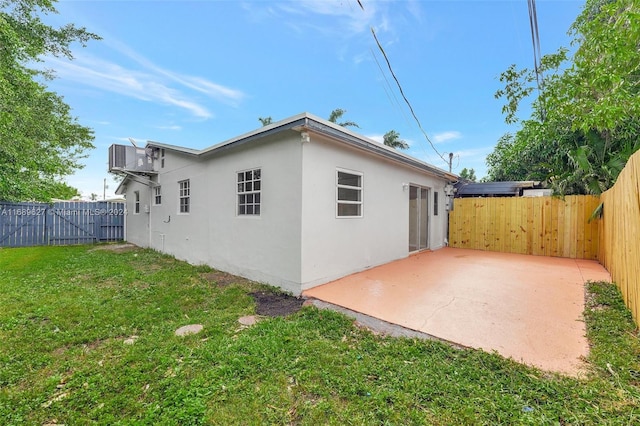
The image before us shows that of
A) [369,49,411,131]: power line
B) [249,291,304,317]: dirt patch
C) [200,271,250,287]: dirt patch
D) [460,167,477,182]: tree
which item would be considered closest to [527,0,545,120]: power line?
[369,49,411,131]: power line

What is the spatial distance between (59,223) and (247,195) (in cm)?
1183

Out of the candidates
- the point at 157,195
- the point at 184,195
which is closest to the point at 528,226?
the point at 184,195

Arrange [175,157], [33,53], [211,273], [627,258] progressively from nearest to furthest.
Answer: [627,258] < [211,273] < [175,157] < [33,53]

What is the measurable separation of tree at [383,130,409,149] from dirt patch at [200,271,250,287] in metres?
12.5

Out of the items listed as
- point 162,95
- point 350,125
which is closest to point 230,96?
point 162,95

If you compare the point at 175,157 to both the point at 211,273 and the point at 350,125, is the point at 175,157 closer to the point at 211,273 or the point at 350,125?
the point at 211,273

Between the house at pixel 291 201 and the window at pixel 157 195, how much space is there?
1.18 feet

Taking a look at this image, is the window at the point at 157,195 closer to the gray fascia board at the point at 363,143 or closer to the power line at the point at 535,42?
the gray fascia board at the point at 363,143

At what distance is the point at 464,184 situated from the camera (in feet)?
40.0

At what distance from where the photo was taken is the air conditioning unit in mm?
8992

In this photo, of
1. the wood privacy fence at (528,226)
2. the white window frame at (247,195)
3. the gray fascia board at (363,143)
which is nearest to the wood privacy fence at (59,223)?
the white window frame at (247,195)

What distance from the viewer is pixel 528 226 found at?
9016mm

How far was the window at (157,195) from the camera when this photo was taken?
32.0 ft

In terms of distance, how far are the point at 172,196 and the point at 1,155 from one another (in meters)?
7.20
